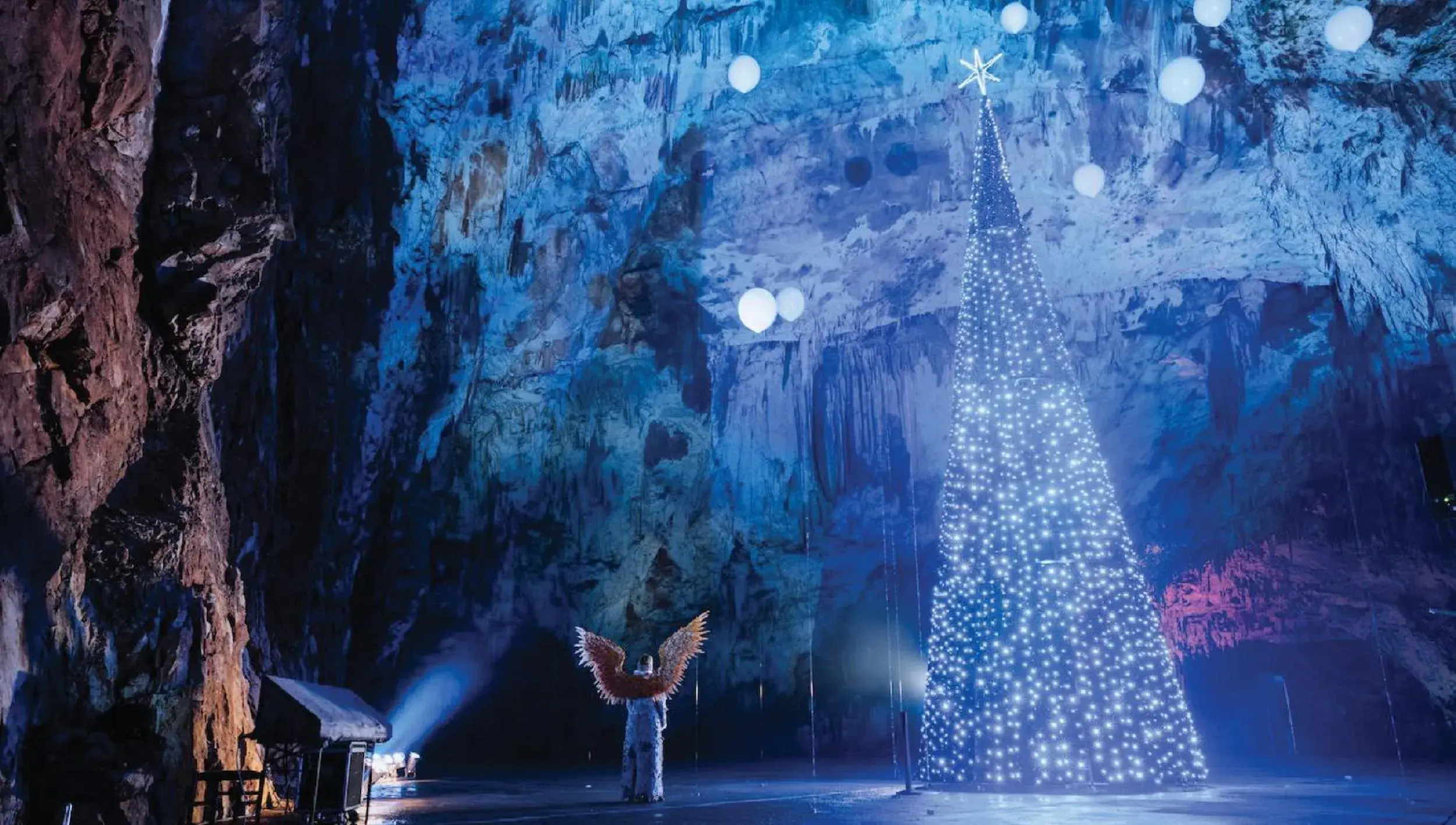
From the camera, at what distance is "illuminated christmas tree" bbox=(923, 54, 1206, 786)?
310 inches

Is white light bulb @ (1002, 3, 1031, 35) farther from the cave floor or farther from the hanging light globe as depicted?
the cave floor

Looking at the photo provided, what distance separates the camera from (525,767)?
696 inches

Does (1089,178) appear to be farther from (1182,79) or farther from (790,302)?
(790,302)

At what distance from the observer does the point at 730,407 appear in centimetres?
1766

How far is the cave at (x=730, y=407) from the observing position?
6688 millimetres

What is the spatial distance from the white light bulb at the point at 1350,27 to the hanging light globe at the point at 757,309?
866cm

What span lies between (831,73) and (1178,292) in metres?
7.48

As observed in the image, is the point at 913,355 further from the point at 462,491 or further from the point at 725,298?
the point at 462,491

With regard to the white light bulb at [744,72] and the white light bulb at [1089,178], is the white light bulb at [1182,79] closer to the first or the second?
the white light bulb at [1089,178]

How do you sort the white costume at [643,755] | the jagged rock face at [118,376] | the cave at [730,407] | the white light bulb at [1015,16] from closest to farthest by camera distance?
the jagged rock face at [118,376] → the cave at [730,407] → the white costume at [643,755] → the white light bulb at [1015,16]

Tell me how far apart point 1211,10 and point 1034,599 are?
7.91 metres

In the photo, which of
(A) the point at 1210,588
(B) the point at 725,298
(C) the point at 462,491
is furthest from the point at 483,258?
(A) the point at 1210,588

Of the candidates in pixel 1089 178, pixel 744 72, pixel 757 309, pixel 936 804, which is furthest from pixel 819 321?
pixel 936 804

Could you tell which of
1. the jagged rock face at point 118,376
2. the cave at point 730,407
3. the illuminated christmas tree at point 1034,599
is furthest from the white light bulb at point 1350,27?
the jagged rock face at point 118,376
